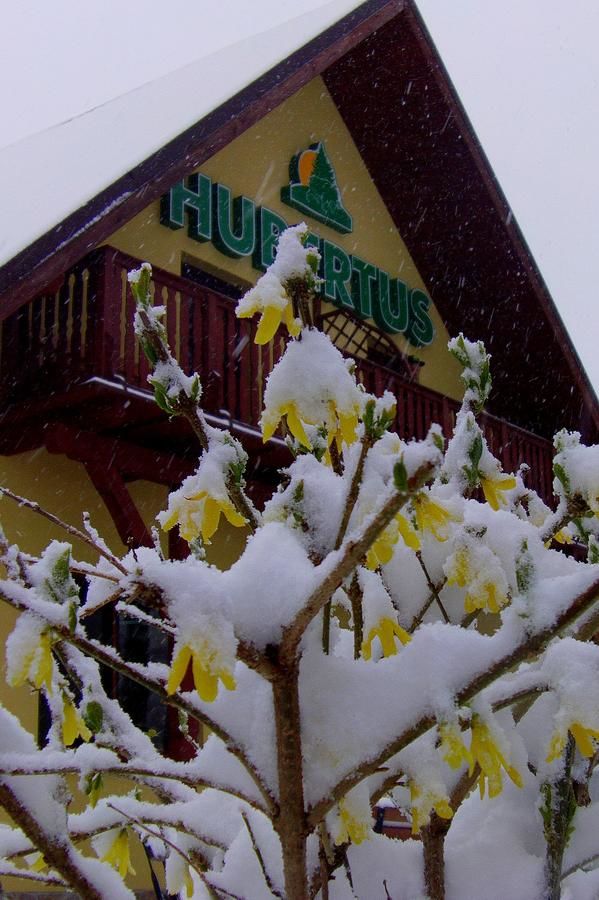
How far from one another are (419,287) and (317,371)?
36.6 feet

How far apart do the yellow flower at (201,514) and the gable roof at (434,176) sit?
7.73 m

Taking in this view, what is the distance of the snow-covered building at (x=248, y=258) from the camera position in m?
6.68

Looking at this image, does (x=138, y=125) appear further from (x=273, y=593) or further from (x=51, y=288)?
(x=273, y=593)

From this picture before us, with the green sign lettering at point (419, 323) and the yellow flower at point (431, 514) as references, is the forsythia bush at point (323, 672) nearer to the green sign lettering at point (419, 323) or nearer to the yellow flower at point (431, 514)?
the yellow flower at point (431, 514)

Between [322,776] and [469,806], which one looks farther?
[469,806]

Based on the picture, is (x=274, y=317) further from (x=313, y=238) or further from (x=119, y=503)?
(x=313, y=238)

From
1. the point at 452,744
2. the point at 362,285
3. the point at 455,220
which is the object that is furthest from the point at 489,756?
the point at 455,220

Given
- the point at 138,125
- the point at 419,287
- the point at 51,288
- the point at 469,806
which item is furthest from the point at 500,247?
the point at 469,806

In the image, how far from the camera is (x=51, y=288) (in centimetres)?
665

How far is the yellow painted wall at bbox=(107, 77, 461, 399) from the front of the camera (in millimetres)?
8883

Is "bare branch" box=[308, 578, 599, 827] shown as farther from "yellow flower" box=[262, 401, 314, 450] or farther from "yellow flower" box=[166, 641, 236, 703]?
"yellow flower" box=[262, 401, 314, 450]

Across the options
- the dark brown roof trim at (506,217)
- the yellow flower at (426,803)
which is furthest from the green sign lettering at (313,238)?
the yellow flower at (426,803)

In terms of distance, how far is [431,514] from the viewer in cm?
144

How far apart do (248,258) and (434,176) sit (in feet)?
10.4
